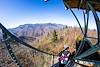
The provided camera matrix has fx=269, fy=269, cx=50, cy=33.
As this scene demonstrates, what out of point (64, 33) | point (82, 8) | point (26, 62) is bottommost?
point (26, 62)

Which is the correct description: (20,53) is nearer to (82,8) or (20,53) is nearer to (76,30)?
(76,30)

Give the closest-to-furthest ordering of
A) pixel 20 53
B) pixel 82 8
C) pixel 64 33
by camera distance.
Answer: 1. pixel 82 8
2. pixel 20 53
3. pixel 64 33

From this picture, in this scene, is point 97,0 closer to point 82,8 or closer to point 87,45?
point 82,8

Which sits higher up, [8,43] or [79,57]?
[8,43]

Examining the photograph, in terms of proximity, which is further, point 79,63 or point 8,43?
point 79,63

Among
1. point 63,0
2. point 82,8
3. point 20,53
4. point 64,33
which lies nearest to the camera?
point 63,0

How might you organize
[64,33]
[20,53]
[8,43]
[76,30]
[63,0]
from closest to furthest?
[8,43]
[63,0]
[20,53]
[76,30]
[64,33]

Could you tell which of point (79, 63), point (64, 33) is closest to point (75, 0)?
point (79, 63)

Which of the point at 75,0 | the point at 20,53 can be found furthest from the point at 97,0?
the point at 20,53

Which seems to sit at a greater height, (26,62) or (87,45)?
(87,45)
